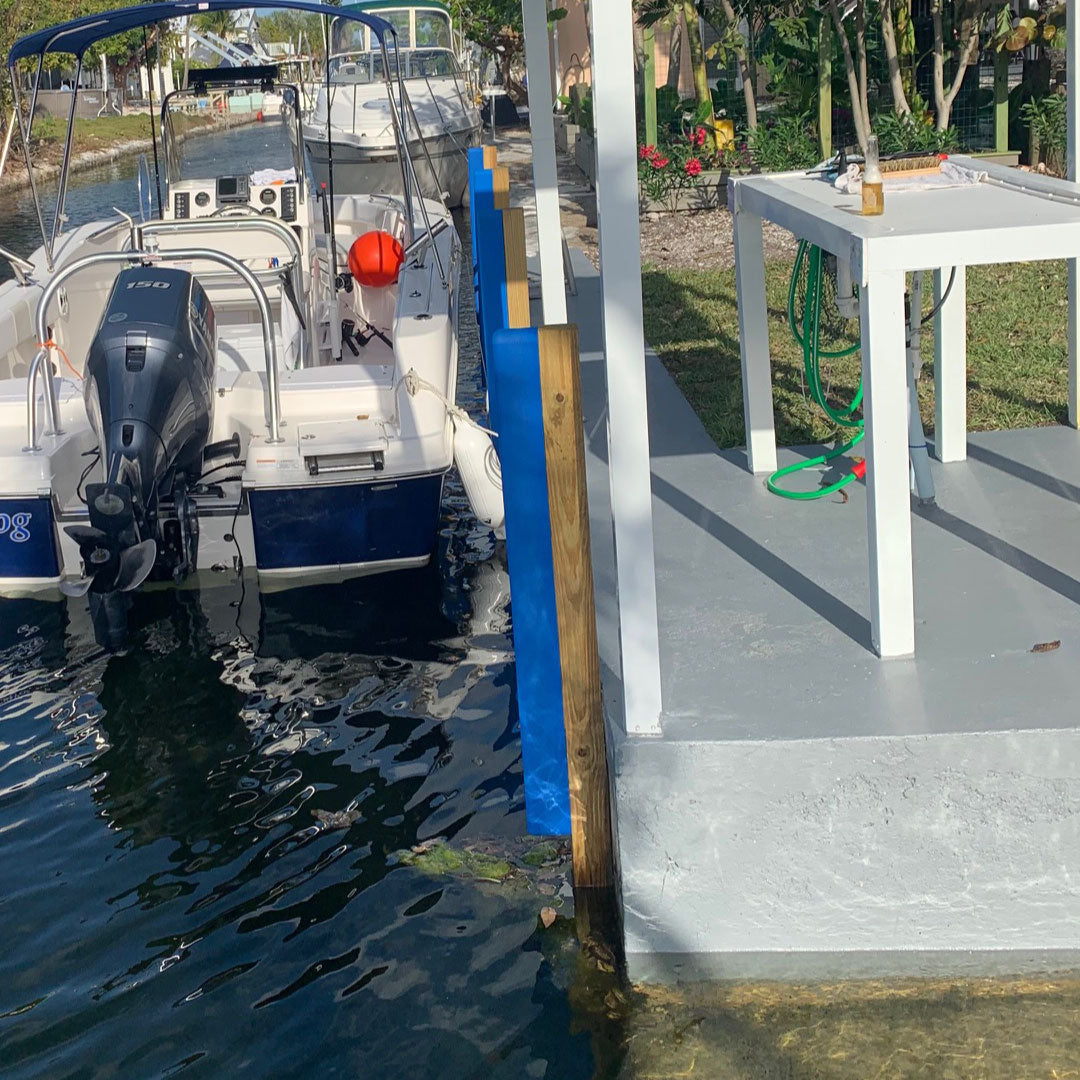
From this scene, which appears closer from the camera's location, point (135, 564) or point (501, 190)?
point (135, 564)

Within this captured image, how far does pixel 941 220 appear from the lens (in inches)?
158

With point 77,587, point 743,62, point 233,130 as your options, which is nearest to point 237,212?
point 233,130

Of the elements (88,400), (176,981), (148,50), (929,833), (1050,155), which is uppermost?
(148,50)

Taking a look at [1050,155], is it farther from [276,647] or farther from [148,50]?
[276,647]

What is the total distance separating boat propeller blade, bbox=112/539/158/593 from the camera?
584cm

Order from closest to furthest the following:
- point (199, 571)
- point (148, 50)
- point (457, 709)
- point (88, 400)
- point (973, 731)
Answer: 1. point (973, 731)
2. point (457, 709)
3. point (88, 400)
4. point (199, 571)
5. point (148, 50)

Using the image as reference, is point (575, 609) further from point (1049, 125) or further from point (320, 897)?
point (1049, 125)

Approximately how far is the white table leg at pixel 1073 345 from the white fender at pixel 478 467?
2.65 metres

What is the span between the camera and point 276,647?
6484 mm

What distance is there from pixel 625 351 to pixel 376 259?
269 inches

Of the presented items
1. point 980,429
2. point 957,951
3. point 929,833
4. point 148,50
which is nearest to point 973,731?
point 929,833

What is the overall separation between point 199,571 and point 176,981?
3.25 metres

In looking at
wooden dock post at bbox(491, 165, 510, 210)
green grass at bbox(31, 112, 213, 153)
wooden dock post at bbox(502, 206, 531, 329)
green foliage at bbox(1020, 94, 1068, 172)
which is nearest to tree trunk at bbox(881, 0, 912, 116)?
green foliage at bbox(1020, 94, 1068, 172)

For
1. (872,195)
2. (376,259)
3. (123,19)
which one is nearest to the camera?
(872,195)
